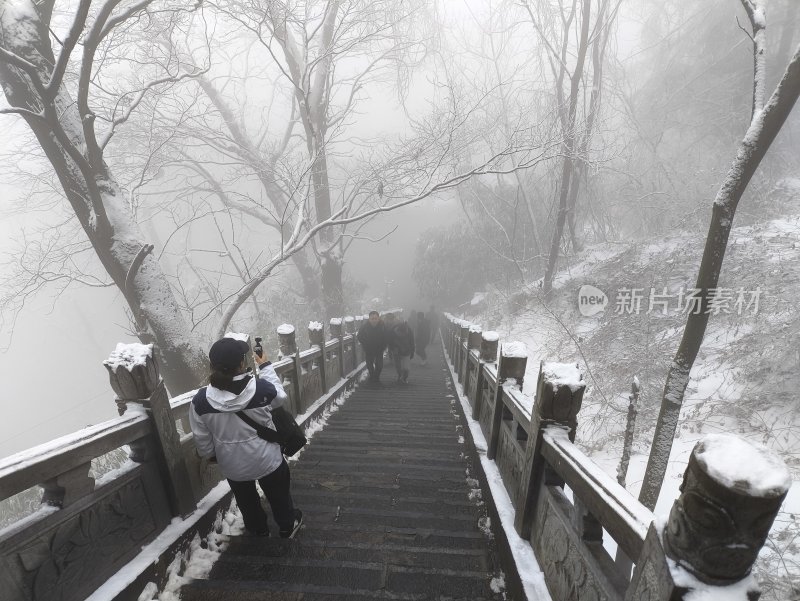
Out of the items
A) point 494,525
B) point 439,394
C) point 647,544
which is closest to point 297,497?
point 494,525

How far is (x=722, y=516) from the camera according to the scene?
938mm

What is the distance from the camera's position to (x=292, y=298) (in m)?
19.1

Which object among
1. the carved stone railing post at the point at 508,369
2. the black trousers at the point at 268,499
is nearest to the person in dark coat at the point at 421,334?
the carved stone railing post at the point at 508,369

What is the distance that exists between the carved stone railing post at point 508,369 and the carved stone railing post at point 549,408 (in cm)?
95

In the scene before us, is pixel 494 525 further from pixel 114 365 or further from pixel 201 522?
pixel 114 365

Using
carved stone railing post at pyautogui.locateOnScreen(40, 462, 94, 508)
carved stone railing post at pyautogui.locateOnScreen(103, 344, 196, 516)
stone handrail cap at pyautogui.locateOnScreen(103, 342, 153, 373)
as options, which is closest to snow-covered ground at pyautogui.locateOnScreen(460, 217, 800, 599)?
carved stone railing post at pyautogui.locateOnScreen(103, 344, 196, 516)

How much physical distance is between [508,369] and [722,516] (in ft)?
8.37

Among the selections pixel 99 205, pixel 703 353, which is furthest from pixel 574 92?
pixel 99 205

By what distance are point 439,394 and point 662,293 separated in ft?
20.8

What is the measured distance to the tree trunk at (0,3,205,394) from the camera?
4.58 m

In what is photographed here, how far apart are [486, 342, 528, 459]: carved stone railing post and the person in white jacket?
212 centimetres

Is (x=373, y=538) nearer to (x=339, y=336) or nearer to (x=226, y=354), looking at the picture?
(x=226, y=354)

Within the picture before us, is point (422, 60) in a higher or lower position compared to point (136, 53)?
higher

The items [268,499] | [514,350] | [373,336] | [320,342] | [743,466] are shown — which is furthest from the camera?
[373,336]
